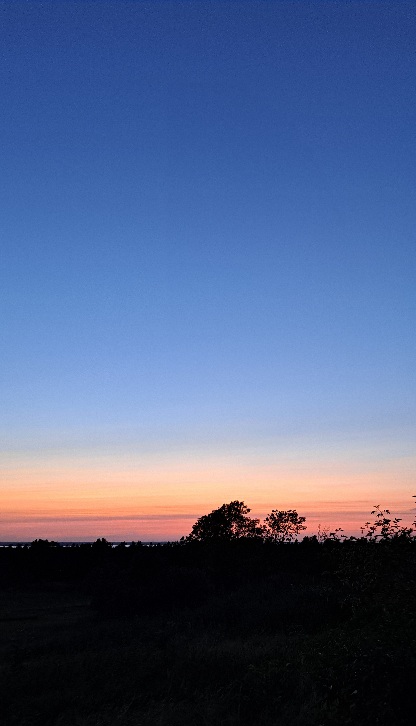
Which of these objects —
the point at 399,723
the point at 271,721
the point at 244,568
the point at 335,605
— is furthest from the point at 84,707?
the point at 244,568

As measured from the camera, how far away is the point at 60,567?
2184 inches

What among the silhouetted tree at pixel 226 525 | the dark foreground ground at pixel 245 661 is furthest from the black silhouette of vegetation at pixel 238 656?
the silhouetted tree at pixel 226 525

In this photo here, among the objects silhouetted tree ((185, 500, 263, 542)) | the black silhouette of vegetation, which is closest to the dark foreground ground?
the black silhouette of vegetation

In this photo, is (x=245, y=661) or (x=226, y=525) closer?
(x=245, y=661)

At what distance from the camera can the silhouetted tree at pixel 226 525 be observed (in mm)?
52156

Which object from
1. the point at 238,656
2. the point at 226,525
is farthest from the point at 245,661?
the point at 226,525

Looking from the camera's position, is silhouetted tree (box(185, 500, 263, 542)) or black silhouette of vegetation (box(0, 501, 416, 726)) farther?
silhouetted tree (box(185, 500, 263, 542))

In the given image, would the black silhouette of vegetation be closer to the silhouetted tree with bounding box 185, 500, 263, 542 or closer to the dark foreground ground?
the dark foreground ground

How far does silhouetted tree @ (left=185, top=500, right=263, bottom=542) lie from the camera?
52.2 meters

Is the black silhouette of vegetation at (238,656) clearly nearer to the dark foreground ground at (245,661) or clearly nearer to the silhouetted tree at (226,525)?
the dark foreground ground at (245,661)

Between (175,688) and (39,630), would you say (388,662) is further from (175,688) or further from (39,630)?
(39,630)

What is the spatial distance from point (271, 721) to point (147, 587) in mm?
24307

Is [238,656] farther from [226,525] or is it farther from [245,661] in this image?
[226,525]

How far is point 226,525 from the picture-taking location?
5253 cm
